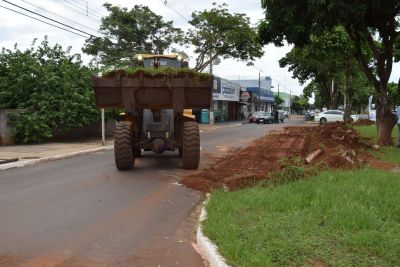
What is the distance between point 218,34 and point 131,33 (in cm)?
753

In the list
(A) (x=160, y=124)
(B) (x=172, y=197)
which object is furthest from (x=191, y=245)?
(A) (x=160, y=124)

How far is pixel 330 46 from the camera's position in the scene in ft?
82.6

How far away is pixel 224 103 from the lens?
61.5 m

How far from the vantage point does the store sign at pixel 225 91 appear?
171ft

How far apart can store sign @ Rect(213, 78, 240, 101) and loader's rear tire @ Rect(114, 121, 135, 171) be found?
3628 cm

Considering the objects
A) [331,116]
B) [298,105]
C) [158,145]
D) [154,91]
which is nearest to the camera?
[154,91]

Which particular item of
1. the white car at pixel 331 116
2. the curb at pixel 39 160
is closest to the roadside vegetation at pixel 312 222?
the curb at pixel 39 160

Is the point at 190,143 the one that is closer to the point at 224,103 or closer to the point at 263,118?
the point at 263,118

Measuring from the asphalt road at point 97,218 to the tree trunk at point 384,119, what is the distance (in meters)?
8.77

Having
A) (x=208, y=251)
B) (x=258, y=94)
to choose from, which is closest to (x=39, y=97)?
(x=208, y=251)

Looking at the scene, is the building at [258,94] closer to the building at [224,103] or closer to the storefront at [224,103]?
the building at [224,103]

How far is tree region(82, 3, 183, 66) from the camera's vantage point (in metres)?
41.6

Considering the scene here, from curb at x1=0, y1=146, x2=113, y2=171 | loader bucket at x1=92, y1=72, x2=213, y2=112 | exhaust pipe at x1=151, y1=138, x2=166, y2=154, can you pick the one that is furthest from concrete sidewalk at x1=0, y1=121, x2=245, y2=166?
exhaust pipe at x1=151, y1=138, x2=166, y2=154

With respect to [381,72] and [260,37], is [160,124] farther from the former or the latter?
[381,72]
